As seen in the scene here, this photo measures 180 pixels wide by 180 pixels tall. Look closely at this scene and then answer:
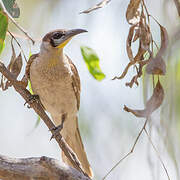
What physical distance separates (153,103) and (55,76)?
1.83 meters

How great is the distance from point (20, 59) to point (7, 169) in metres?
0.82

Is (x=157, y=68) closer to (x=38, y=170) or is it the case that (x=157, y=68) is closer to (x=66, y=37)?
(x=38, y=170)

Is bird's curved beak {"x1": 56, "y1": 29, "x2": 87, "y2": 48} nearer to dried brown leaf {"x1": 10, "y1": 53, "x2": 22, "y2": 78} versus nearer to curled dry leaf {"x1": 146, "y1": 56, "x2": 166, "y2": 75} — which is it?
dried brown leaf {"x1": 10, "y1": 53, "x2": 22, "y2": 78}

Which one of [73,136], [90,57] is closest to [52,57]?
[90,57]

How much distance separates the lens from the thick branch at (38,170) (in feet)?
5.60

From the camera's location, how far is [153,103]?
1421mm

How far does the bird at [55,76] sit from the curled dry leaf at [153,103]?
1.41m

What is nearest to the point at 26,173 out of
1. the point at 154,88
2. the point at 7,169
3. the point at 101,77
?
the point at 7,169

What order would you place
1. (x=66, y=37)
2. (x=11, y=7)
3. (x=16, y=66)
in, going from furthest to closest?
(x=66, y=37), (x=16, y=66), (x=11, y=7)

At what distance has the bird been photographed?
3.09 meters

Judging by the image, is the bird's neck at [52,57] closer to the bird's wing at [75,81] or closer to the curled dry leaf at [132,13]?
the bird's wing at [75,81]

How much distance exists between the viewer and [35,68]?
10.1 feet

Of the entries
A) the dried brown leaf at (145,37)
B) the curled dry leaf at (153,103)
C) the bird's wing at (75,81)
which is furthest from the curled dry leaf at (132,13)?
the bird's wing at (75,81)

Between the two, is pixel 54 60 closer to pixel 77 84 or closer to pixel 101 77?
pixel 77 84
